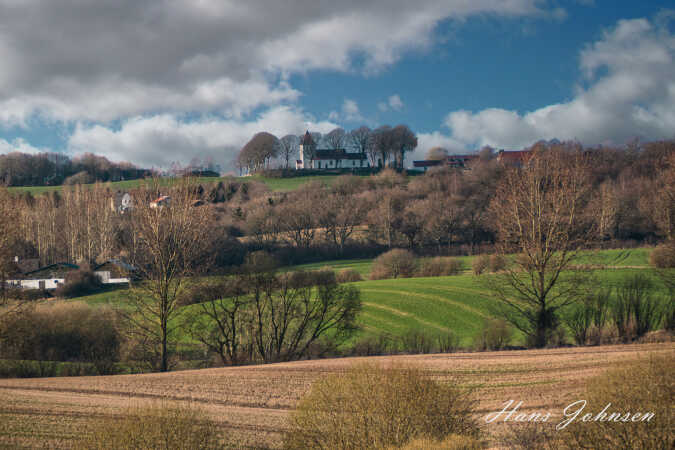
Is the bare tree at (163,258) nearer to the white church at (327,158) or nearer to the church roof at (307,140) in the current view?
A: the white church at (327,158)

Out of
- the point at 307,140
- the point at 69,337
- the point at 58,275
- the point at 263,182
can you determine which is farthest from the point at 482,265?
the point at 307,140

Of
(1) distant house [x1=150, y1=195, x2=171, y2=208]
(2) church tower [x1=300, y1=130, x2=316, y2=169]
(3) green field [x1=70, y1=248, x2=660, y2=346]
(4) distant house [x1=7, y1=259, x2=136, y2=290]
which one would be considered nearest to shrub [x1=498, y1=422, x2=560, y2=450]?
(3) green field [x1=70, y1=248, x2=660, y2=346]

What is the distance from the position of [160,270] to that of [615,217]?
5174cm

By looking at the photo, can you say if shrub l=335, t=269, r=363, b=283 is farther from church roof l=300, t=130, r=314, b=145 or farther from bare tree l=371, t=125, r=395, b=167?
church roof l=300, t=130, r=314, b=145

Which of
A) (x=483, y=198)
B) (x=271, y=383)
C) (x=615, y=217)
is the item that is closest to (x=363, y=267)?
(x=483, y=198)

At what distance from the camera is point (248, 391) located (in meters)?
15.9

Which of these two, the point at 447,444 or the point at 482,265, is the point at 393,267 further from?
the point at 447,444

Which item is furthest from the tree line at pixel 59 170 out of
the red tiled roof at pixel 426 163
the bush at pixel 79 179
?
the red tiled roof at pixel 426 163

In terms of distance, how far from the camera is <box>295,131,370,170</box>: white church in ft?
414

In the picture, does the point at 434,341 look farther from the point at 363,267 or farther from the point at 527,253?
the point at 363,267

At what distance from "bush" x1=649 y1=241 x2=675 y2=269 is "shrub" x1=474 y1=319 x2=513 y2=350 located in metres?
12.3

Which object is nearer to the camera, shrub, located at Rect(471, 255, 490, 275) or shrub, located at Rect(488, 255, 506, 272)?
shrub, located at Rect(488, 255, 506, 272)

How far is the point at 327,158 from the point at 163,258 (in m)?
105

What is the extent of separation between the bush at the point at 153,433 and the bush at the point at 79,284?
154 feet
